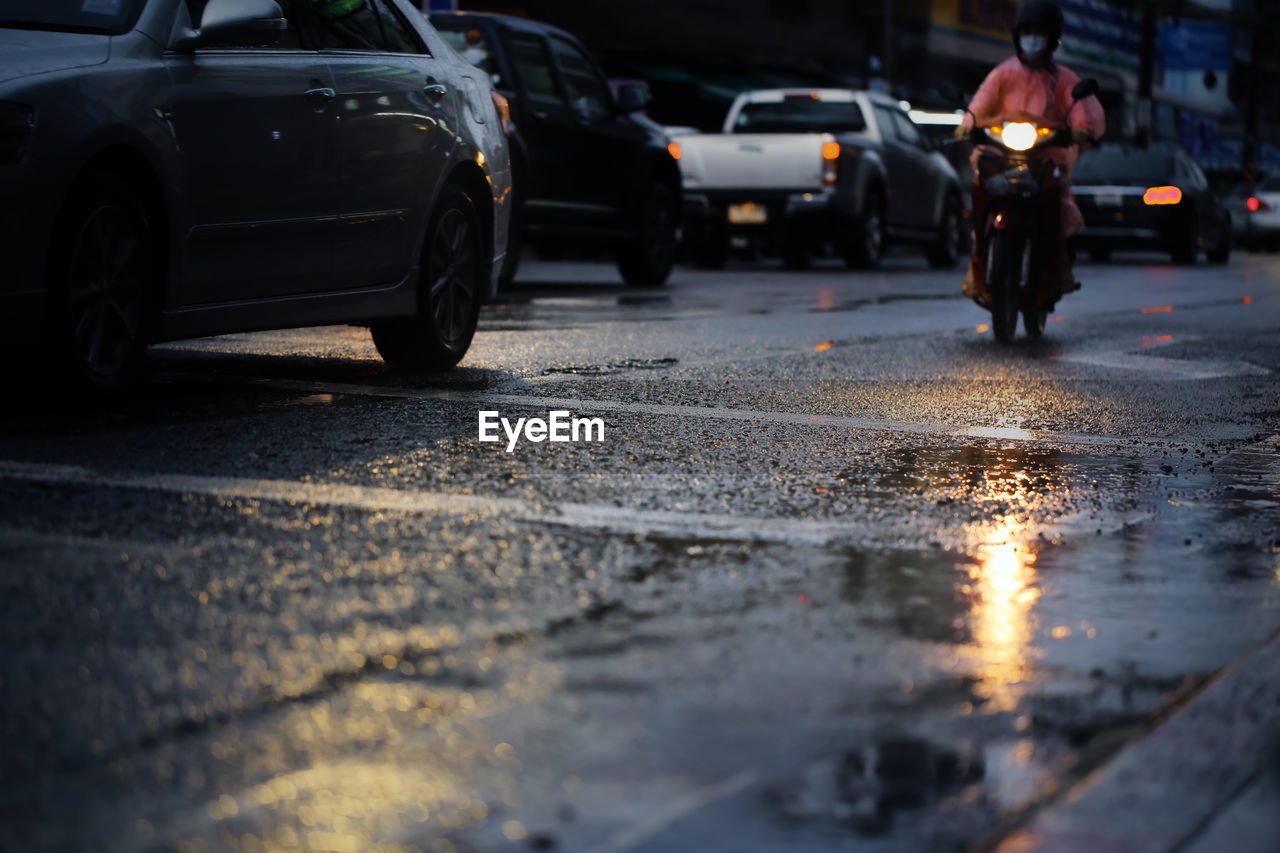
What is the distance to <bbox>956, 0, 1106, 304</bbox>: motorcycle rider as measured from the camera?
36.3ft

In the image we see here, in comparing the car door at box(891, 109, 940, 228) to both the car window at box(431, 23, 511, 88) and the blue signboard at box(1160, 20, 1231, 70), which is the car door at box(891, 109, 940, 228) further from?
the blue signboard at box(1160, 20, 1231, 70)

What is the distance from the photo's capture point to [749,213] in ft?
70.5

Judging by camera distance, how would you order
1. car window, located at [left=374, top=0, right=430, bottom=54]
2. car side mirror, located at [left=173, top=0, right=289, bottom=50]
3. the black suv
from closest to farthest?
car side mirror, located at [left=173, top=0, right=289, bottom=50] < car window, located at [left=374, top=0, right=430, bottom=54] < the black suv

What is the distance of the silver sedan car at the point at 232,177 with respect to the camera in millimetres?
→ 6078

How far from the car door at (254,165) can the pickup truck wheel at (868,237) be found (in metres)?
14.7

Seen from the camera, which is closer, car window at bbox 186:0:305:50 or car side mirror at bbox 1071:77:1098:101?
car window at bbox 186:0:305:50

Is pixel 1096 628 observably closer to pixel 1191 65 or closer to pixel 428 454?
pixel 428 454

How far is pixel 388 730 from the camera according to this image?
118 inches

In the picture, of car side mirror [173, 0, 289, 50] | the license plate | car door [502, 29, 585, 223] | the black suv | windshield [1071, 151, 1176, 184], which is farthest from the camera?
windshield [1071, 151, 1176, 184]

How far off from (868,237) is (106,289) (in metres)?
16.3

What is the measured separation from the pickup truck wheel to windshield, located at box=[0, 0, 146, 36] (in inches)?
615

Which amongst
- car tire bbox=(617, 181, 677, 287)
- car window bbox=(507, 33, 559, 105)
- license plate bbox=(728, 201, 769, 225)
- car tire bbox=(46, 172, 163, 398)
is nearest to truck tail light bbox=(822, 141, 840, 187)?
license plate bbox=(728, 201, 769, 225)

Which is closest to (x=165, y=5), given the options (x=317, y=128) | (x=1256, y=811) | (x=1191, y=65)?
(x=317, y=128)

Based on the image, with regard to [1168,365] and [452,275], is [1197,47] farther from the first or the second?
[452,275]
